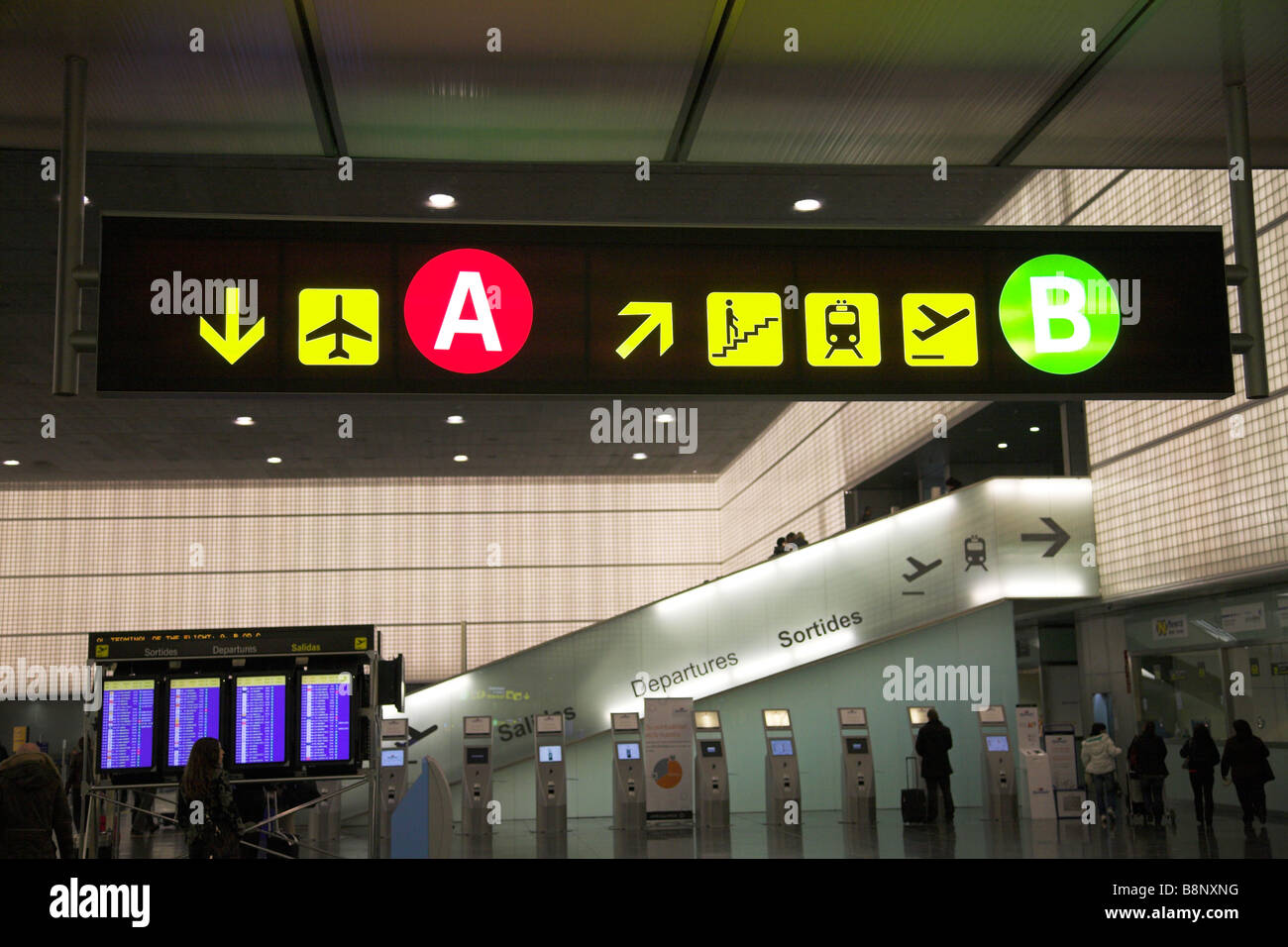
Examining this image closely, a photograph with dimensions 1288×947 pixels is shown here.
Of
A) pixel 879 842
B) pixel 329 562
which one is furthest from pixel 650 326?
pixel 329 562

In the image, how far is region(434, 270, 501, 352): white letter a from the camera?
415cm

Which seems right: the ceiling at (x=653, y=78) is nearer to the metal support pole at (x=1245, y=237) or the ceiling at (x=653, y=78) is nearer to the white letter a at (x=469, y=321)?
the metal support pole at (x=1245, y=237)

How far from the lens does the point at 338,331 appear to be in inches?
162

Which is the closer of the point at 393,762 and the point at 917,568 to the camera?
the point at 393,762

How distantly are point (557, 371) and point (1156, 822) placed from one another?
13331 mm

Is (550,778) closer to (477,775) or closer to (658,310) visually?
(477,775)

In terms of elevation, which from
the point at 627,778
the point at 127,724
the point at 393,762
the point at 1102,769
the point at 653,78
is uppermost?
the point at 653,78

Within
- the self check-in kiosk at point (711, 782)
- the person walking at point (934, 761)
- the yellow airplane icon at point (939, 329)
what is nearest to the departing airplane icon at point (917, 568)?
the person walking at point (934, 761)

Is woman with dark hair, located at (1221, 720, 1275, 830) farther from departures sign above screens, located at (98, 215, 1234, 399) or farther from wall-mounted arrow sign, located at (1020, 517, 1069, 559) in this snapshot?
departures sign above screens, located at (98, 215, 1234, 399)

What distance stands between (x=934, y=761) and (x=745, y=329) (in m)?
13.1

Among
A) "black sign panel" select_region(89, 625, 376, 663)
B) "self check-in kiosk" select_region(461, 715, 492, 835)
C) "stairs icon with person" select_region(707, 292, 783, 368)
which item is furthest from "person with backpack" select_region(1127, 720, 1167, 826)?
"stairs icon with person" select_region(707, 292, 783, 368)

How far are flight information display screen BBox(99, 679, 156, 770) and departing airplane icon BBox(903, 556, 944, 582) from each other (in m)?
11.5

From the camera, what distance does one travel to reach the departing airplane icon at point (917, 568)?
1797 centimetres
